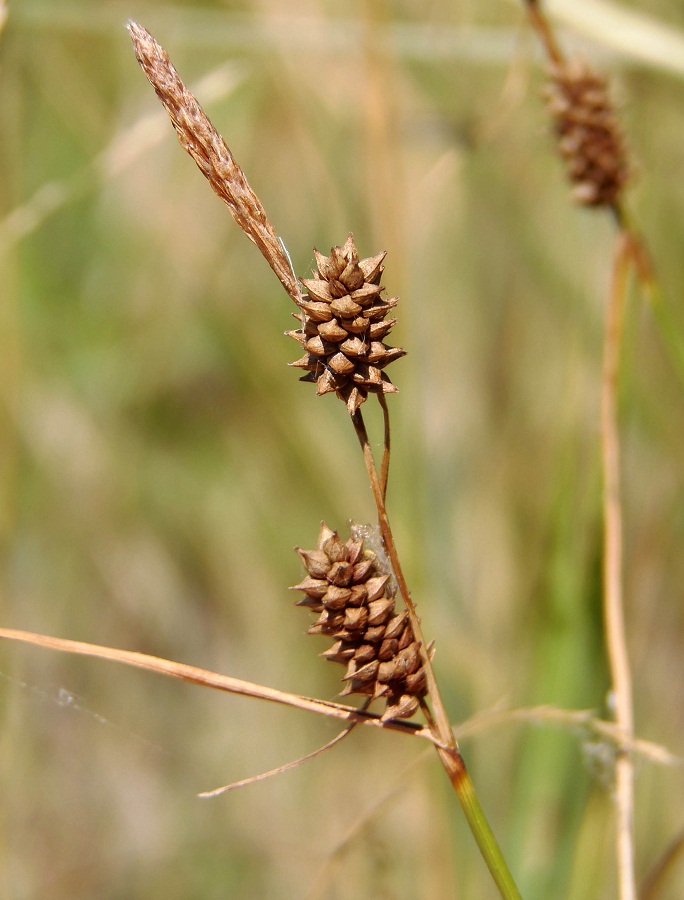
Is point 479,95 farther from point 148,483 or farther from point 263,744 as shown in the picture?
point 263,744

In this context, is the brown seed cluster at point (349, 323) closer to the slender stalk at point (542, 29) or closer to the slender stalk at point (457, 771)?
the slender stalk at point (457, 771)

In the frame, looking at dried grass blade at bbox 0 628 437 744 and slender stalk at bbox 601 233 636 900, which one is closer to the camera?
dried grass blade at bbox 0 628 437 744

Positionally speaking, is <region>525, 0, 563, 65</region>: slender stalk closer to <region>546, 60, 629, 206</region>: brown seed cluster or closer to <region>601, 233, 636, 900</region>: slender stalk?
<region>546, 60, 629, 206</region>: brown seed cluster

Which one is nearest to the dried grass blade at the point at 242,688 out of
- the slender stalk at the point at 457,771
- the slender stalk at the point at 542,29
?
the slender stalk at the point at 457,771

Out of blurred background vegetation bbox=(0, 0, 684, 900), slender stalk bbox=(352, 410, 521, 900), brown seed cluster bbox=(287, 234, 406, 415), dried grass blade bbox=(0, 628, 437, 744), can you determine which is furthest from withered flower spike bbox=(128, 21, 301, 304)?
blurred background vegetation bbox=(0, 0, 684, 900)

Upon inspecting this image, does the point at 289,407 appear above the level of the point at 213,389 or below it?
below

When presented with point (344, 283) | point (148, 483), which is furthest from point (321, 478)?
point (344, 283)

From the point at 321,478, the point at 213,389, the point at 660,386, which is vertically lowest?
the point at 660,386
